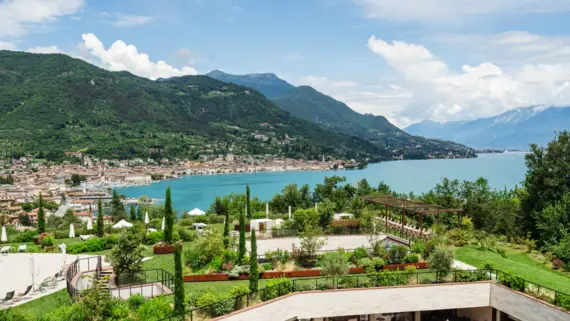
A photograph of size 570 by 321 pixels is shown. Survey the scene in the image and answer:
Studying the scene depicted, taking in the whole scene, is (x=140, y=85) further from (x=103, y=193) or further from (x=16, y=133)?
(x=103, y=193)

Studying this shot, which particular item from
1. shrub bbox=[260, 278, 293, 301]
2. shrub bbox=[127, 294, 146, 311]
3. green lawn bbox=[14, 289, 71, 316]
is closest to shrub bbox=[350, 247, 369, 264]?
shrub bbox=[260, 278, 293, 301]

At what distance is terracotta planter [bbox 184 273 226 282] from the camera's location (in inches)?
611

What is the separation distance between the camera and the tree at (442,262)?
50.4ft

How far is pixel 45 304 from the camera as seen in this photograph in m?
12.7

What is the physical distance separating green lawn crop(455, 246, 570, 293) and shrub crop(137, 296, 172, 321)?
38.1 ft

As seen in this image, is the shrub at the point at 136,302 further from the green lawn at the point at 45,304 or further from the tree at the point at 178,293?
the green lawn at the point at 45,304

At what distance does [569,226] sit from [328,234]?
11.5 m

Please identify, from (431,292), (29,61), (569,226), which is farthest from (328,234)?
(29,61)

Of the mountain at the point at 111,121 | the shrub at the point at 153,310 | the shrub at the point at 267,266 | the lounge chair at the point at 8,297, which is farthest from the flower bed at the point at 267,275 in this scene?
the mountain at the point at 111,121

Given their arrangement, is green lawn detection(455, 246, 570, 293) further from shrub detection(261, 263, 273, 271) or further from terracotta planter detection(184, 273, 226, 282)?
terracotta planter detection(184, 273, 226, 282)

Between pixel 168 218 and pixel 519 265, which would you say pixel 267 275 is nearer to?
pixel 168 218

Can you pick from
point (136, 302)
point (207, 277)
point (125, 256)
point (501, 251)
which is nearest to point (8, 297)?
point (125, 256)

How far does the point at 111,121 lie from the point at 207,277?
13387 centimetres

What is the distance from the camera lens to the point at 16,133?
115062mm
